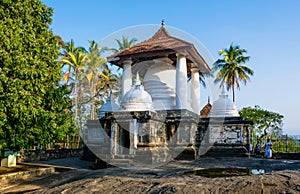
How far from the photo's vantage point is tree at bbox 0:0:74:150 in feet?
24.1

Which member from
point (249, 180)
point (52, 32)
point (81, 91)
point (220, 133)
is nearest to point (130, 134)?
point (52, 32)

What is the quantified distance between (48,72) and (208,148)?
9679 millimetres

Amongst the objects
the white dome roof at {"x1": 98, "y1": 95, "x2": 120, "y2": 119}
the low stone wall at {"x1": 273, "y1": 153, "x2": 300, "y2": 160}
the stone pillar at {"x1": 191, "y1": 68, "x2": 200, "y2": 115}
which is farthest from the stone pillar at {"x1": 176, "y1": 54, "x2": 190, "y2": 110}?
the low stone wall at {"x1": 273, "y1": 153, "x2": 300, "y2": 160}

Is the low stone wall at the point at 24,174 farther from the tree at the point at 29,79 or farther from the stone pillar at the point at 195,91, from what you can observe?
the stone pillar at the point at 195,91

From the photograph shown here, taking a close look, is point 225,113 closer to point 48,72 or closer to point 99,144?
point 99,144

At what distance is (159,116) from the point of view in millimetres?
12680

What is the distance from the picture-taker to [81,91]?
3014 centimetres

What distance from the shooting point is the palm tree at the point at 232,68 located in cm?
2884

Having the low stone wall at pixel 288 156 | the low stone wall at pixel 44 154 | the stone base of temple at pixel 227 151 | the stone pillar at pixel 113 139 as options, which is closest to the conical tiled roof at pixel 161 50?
the stone base of temple at pixel 227 151

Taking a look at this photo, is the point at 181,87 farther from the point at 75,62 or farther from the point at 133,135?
the point at 75,62

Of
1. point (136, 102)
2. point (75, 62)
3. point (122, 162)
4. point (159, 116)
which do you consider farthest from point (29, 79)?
point (75, 62)

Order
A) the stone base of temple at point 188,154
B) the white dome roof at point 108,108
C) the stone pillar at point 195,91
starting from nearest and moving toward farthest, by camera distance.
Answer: the stone base of temple at point 188,154
the white dome roof at point 108,108
the stone pillar at point 195,91

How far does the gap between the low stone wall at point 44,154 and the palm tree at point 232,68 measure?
1801 centimetres

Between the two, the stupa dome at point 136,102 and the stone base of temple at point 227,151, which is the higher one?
the stupa dome at point 136,102
